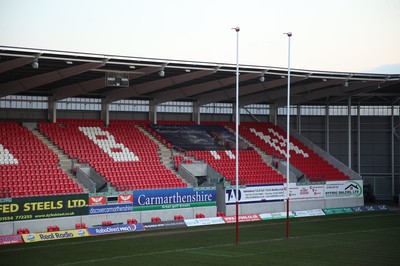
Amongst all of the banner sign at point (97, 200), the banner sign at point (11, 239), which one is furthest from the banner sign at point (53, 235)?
the banner sign at point (97, 200)

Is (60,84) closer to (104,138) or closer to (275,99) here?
(104,138)

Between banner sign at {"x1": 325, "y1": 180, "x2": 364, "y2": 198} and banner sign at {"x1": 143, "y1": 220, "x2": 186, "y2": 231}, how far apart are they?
47.2ft

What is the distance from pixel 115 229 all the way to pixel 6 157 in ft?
27.2

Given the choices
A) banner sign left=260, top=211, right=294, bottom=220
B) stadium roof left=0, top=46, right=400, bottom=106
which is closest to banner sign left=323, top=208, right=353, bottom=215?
banner sign left=260, top=211, right=294, bottom=220

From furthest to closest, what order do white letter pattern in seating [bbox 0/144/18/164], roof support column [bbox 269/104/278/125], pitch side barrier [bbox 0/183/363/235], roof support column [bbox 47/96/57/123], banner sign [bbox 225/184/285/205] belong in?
roof support column [bbox 269/104/278/125], roof support column [bbox 47/96/57/123], banner sign [bbox 225/184/285/205], white letter pattern in seating [bbox 0/144/18/164], pitch side barrier [bbox 0/183/363/235]

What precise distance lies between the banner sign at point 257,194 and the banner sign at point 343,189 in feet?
15.2

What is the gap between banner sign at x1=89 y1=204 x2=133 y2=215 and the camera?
4181 cm

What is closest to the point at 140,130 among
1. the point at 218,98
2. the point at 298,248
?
the point at 218,98

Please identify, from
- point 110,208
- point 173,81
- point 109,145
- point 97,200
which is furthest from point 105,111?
point 97,200

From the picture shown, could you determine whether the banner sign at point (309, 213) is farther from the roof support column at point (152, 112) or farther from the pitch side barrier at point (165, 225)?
the roof support column at point (152, 112)

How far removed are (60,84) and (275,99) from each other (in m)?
20.2

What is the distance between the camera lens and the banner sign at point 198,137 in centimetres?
5544

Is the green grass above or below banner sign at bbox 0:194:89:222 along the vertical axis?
below

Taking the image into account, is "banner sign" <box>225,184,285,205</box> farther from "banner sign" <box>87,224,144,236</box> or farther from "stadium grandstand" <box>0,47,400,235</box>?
"banner sign" <box>87,224,144,236</box>
